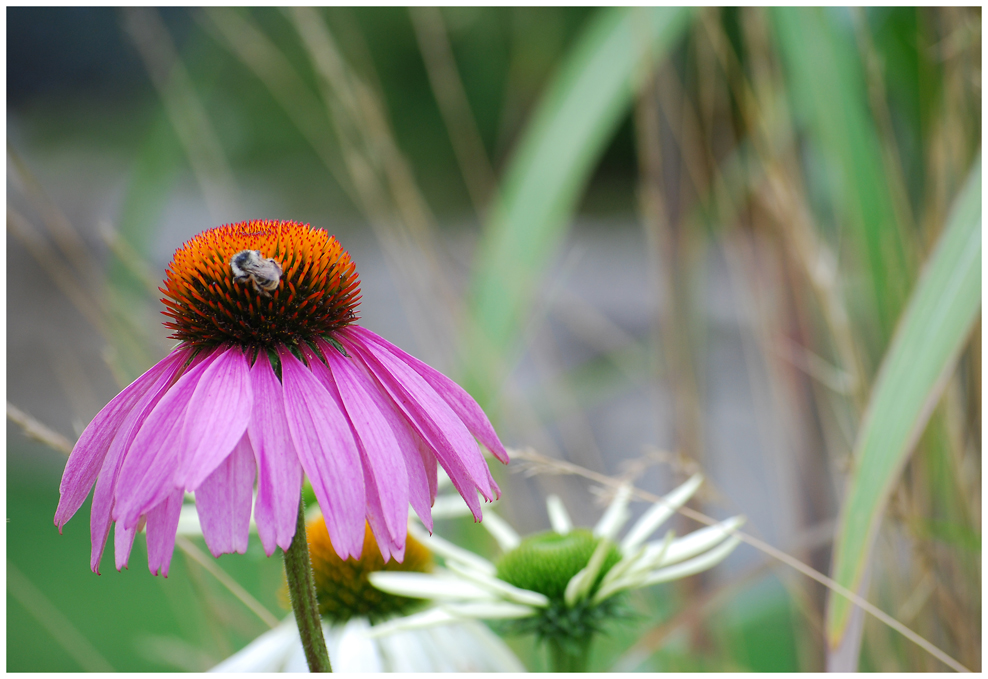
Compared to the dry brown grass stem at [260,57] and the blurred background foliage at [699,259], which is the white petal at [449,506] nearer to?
the blurred background foliage at [699,259]

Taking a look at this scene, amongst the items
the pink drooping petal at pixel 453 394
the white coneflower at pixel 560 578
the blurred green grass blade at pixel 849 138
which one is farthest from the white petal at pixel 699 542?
the blurred green grass blade at pixel 849 138

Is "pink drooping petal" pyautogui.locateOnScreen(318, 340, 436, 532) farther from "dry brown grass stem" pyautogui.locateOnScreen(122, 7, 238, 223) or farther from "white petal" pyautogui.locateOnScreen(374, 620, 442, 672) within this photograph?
"dry brown grass stem" pyautogui.locateOnScreen(122, 7, 238, 223)

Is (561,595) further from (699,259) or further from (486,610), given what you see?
(699,259)

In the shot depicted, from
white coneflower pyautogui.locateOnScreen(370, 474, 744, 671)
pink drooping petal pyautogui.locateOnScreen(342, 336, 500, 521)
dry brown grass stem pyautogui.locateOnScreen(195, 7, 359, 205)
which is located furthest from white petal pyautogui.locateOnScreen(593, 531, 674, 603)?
dry brown grass stem pyautogui.locateOnScreen(195, 7, 359, 205)

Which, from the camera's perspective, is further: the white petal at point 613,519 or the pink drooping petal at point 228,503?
the white petal at point 613,519

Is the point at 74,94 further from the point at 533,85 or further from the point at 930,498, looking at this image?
the point at 930,498
